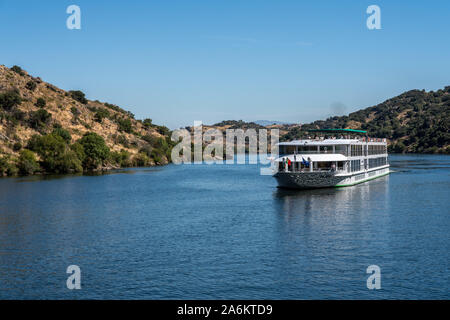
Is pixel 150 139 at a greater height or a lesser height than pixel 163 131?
lesser

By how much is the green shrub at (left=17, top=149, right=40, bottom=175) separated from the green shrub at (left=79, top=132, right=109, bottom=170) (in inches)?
663

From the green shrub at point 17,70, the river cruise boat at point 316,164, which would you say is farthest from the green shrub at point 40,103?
the river cruise boat at point 316,164

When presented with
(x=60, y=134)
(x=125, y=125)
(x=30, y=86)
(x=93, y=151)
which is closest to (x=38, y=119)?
(x=60, y=134)

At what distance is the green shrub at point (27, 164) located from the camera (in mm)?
105188

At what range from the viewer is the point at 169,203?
212ft

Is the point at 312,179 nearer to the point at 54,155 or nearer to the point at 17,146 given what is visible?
the point at 54,155

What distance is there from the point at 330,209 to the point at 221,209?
43.1 ft

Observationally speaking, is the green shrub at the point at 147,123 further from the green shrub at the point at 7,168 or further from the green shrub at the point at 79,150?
the green shrub at the point at 7,168

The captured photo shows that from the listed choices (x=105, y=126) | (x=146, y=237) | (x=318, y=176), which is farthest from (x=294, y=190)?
(x=105, y=126)

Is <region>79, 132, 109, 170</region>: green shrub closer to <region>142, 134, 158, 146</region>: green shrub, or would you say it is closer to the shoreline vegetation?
the shoreline vegetation

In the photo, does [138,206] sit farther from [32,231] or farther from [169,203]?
[32,231]

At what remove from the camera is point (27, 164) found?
10494 centimetres

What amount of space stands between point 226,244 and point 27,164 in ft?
257
